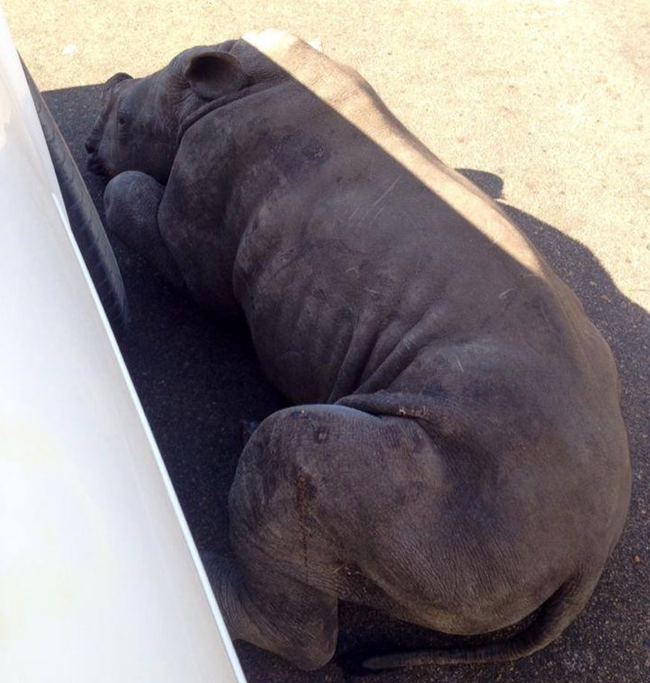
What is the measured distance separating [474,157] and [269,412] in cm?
187

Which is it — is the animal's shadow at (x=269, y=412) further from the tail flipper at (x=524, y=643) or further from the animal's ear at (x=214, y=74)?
the animal's ear at (x=214, y=74)

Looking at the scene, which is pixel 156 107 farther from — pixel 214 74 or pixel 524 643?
pixel 524 643

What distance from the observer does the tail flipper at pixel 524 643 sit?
2.65m

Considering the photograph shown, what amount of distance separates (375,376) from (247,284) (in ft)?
2.41

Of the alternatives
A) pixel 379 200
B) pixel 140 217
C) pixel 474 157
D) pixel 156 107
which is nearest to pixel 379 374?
pixel 379 200

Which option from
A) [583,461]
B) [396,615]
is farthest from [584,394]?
[396,615]

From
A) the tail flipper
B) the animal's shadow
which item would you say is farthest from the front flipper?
the tail flipper

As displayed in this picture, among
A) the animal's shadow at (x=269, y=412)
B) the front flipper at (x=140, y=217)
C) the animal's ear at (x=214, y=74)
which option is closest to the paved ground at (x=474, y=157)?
the animal's shadow at (x=269, y=412)

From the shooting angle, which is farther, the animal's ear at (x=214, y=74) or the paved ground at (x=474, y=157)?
the animal's ear at (x=214, y=74)

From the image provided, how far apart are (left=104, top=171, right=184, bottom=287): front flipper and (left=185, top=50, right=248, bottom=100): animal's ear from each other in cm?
45

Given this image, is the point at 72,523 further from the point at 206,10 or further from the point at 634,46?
the point at 634,46

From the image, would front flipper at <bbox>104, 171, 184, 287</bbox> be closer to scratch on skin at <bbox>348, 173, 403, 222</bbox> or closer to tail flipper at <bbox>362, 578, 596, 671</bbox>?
scratch on skin at <bbox>348, 173, 403, 222</bbox>

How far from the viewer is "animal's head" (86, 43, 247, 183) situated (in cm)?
358

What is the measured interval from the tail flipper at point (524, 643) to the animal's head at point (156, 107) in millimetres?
2036
